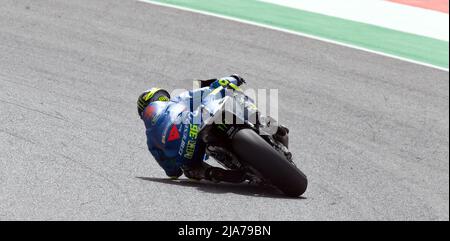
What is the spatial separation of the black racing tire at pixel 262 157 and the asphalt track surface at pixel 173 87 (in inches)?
11.1

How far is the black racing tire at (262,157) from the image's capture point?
6883mm

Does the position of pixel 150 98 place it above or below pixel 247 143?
below

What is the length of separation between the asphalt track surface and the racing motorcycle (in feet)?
0.82

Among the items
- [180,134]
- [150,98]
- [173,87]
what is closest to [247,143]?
[180,134]

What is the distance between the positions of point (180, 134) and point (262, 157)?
102cm

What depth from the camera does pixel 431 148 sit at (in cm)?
1138

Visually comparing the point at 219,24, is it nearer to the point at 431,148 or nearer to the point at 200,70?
the point at 200,70

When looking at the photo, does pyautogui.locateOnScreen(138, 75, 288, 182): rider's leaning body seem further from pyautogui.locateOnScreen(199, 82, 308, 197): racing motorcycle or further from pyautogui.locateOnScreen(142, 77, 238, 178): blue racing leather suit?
pyautogui.locateOnScreen(199, 82, 308, 197): racing motorcycle

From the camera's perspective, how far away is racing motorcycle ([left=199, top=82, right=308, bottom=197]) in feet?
22.7

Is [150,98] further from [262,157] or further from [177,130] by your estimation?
[262,157]

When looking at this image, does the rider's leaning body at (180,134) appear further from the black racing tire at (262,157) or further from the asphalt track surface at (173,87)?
the black racing tire at (262,157)

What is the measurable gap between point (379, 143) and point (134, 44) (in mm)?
4065

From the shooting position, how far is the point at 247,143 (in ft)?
22.5

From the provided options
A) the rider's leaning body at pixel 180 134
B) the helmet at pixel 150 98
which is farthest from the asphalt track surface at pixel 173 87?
the helmet at pixel 150 98
